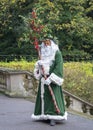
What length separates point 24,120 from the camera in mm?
11164

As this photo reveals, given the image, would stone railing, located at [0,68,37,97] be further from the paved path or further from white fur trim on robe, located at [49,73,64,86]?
white fur trim on robe, located at [49,73,64,86]

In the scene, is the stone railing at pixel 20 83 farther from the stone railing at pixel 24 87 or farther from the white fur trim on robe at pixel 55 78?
the white fur trim on robe at pixel 55 78

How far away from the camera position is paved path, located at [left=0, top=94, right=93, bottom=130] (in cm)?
1027

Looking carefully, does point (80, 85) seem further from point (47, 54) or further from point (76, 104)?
point (47, 54)

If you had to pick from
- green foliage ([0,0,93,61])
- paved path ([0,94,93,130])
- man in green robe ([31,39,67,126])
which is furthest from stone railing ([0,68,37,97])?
green foliage ([0,0,93,61])

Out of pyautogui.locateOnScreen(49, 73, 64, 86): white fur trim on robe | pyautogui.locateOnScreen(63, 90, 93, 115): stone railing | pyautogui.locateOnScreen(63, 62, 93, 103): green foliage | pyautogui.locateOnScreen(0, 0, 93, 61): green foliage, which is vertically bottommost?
pyautogui.locateOnScreen(63, 90, 93, 115): stone railing

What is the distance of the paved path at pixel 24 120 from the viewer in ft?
33.7

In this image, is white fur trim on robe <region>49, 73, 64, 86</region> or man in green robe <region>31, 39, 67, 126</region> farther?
man in green robe <region>31, 39, 67, 126</region>

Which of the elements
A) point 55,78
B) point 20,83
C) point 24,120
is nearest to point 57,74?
point 55,78

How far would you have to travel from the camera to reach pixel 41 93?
10422 millimetres

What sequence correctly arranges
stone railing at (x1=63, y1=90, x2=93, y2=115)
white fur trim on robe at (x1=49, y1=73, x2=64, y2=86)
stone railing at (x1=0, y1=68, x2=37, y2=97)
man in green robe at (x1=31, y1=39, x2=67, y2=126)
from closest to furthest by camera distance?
white fur trim on robe at (x1=49, y1=73, x2=64, y2=86), man in green robe at (x1=31, y1=39, x2=67, y2=126), stone railing at (x1=0, y1=68, x2=37, y2=97), stone railing at (x1=63, y1=90, x2=93, y2=115)

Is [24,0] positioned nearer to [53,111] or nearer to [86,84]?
[86,84]

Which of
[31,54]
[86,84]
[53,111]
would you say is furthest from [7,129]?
[31,54]

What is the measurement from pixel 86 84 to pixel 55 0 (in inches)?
393
